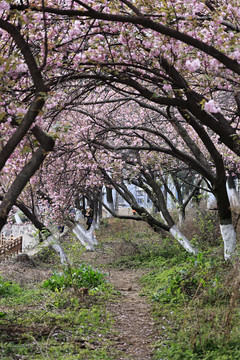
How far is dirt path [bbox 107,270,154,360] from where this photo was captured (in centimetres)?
533

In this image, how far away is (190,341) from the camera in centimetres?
468

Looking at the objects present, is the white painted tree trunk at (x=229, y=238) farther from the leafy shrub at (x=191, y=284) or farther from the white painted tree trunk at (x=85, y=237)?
the white painted tree trunk at (x=85, y=237)

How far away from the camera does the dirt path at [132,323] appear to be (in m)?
5.33

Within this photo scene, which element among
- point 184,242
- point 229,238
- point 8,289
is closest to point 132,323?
point 8,289

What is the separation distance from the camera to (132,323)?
660 centimetres

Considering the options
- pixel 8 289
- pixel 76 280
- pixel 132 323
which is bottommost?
pixel 132 323

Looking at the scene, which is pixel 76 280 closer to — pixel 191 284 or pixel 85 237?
pixel 191 284

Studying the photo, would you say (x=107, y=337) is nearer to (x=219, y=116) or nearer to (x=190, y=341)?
(x=190, y=341)

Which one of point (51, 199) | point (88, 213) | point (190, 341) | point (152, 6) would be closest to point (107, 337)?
point (190, 341)

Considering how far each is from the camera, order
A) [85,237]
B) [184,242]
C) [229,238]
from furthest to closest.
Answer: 1. [85,237]
2. [184,242]
3. [229,238]

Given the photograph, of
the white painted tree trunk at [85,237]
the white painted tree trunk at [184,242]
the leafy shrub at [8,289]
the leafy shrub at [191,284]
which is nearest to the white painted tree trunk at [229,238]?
the leafy shrub at [191,284]

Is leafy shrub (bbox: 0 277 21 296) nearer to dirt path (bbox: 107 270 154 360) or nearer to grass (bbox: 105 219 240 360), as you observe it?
dirt path (bbox: 107 270 154 360)

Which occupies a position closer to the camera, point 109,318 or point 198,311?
point 198,311

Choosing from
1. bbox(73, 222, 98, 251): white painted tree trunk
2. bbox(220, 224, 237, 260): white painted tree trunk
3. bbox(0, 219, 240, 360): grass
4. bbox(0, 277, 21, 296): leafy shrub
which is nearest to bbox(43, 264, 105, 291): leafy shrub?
bbox(0, 219, 240, 360): grass
